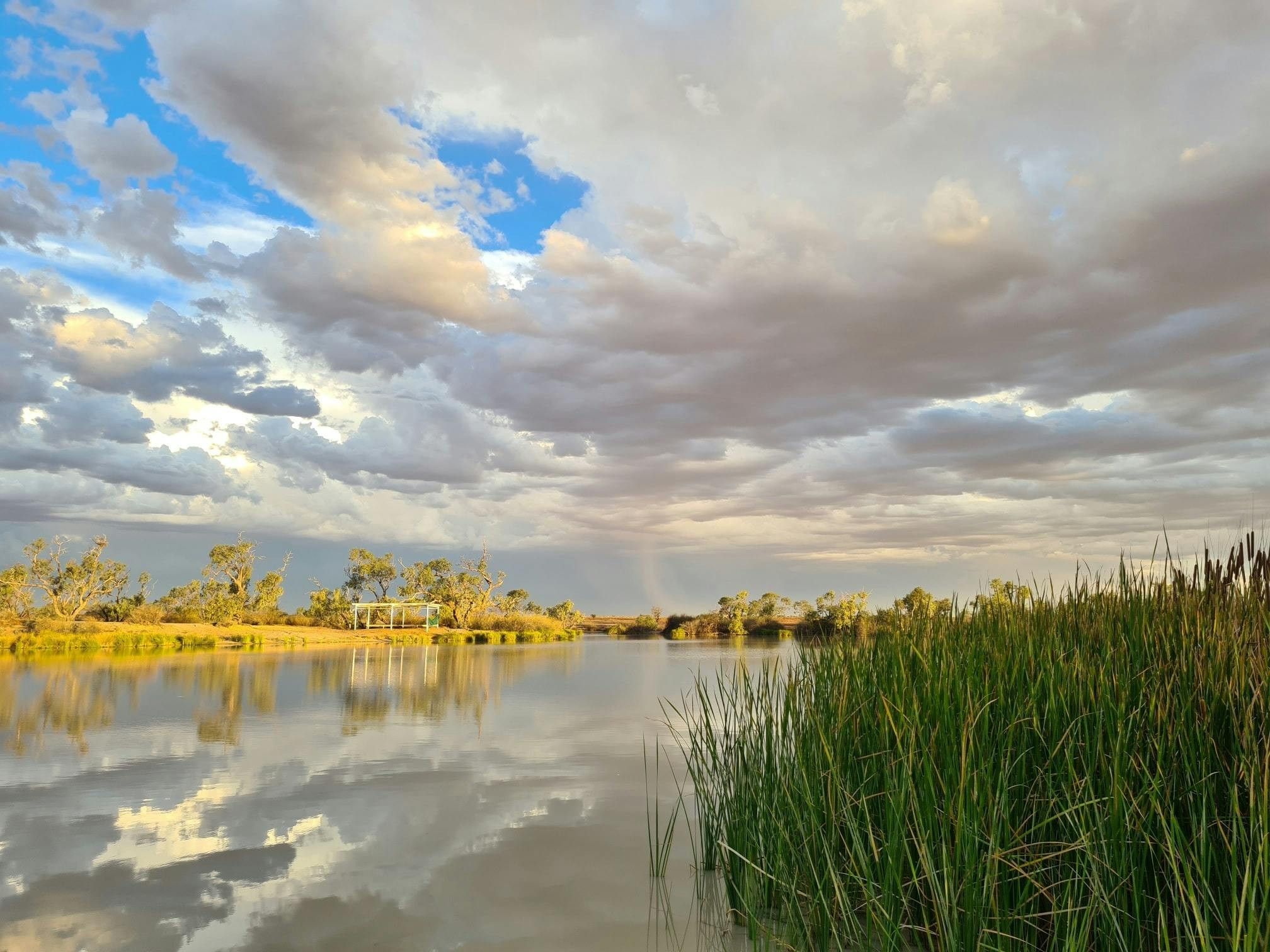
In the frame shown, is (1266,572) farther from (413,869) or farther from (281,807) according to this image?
(281,807)

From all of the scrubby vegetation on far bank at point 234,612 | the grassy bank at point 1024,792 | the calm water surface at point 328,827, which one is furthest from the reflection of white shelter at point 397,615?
the grassy bank at point 1024,792

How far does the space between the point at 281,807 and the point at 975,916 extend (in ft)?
24.5

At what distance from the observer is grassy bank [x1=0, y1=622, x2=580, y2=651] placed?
31328mm

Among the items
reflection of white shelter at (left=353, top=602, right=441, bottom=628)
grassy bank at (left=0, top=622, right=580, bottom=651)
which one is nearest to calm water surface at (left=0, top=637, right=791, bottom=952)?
grassy bank at (left=0, top=622, right=580, bottom=651)

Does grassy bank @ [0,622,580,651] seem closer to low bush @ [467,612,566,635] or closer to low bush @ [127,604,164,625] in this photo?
low bush @ [127,604,164,625]

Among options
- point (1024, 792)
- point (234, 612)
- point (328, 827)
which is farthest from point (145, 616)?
point (1024, 792)

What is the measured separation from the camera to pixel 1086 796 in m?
3.91

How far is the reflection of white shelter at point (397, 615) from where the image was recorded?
1957 inches

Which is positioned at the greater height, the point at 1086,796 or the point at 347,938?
the point at 1086,796

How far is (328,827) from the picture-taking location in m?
7.67

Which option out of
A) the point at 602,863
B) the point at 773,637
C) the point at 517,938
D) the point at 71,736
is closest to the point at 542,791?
the point at 602,863

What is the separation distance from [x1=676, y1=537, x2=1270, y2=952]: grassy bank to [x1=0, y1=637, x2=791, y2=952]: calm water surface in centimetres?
93

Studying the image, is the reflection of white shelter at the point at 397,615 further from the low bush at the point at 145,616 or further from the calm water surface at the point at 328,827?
the calm water surface at the point at 328,827

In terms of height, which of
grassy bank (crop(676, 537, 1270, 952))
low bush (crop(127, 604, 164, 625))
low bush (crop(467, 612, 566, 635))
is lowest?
low bush (crop(467, 612, 566, 635))
